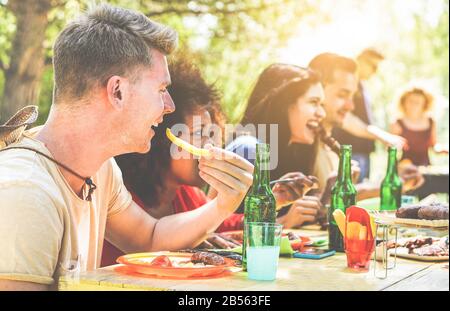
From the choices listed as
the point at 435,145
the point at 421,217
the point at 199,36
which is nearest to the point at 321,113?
the point at 199,36

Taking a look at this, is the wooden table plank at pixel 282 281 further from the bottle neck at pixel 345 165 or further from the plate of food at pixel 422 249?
the bottle neck at pixel 345 165

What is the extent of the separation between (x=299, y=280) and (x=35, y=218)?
0.60m

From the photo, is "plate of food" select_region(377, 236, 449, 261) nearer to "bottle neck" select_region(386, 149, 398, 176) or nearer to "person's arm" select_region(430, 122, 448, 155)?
"bottle neck" select_region(386, 149, 398, 176)

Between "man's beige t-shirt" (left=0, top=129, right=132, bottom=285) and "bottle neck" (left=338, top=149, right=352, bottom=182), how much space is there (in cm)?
79

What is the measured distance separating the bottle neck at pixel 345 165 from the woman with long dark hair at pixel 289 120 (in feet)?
2.49

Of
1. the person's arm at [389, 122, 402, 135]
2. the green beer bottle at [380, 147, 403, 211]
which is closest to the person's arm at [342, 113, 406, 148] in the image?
the person's arm at [389, 122, 402, 135]

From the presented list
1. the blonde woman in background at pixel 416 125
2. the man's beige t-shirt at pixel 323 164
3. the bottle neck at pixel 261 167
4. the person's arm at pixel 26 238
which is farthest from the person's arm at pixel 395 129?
the person's arm at pixel 26 238

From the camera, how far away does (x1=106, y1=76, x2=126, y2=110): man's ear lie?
1.82 meters

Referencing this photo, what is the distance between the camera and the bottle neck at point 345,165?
2184 millimetres

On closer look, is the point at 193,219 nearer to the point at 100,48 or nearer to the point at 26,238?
the point at 100,48
